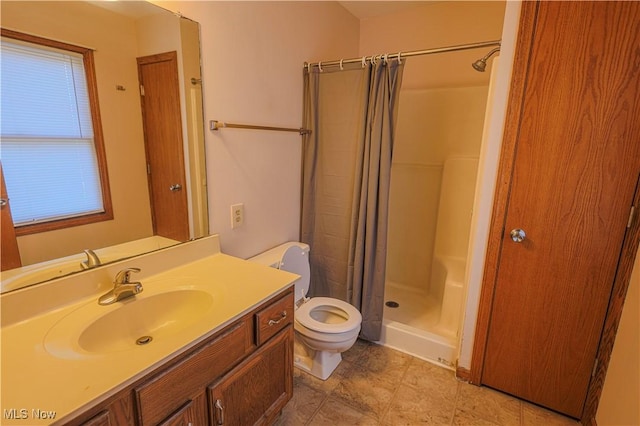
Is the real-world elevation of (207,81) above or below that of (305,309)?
above

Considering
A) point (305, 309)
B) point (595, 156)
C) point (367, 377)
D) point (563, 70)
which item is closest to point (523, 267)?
point (595, 156)

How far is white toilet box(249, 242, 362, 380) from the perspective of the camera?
1.73 meters

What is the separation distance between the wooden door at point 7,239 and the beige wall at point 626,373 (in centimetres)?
221

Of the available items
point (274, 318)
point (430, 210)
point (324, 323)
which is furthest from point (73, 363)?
point (430, 210)

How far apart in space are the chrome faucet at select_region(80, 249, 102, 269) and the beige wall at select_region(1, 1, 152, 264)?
0.08 ft

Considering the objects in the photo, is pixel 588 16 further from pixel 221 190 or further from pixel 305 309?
pixel 305 309

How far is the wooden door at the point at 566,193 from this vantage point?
133 centimetres

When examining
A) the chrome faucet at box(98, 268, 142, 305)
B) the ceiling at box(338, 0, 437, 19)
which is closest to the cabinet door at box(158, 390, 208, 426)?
the chrome faucet at box(98, 268, 142, 305)

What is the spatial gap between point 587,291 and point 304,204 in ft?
5.32

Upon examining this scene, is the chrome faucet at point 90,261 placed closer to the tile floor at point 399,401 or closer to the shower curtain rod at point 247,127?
the shower curtain rod at point 247,127

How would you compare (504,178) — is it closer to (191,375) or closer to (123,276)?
(191,375)

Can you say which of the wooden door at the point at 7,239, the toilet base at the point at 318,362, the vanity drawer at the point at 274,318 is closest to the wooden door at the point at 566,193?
the toilet base at the point at 318,362

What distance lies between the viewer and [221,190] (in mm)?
1635

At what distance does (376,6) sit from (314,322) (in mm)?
2363
